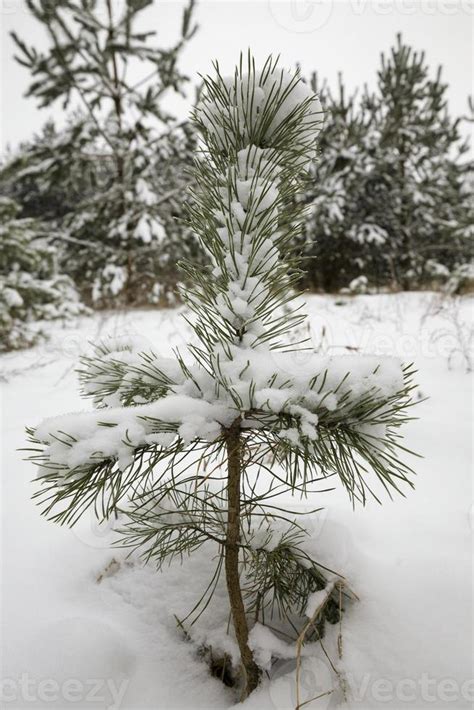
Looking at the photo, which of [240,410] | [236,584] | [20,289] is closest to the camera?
[240,410]

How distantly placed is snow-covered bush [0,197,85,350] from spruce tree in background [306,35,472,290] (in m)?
5.13

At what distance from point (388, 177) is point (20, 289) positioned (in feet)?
24.6

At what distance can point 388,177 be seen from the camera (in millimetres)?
8281

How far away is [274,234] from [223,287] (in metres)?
0.15

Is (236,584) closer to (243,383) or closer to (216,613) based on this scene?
(216,613)

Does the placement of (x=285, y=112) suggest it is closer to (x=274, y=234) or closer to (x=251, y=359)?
(x=274, y=234)

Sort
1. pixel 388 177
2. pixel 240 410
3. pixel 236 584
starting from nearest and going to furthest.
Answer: pixel 240 410
pixel 236 584
pixel 388 177

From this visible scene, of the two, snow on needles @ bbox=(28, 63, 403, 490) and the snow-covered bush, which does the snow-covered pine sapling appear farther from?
the snow-covered bush

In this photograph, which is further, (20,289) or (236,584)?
(20,289)

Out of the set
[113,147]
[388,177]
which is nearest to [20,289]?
[113,147]

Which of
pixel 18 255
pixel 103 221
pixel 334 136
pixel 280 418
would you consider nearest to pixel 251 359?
pixel 280 418

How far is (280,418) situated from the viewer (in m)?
0.69

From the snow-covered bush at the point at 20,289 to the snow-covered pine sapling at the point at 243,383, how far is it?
3916 millimetres

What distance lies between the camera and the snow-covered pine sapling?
A: 0.67m
